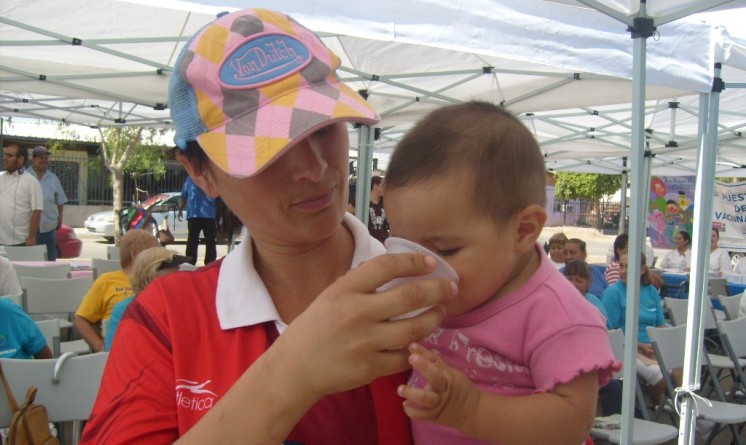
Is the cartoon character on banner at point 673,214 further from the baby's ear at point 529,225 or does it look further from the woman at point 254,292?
the woman at point 254,292

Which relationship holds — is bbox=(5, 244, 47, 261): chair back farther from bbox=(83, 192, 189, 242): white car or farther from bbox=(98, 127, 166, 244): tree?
bbox=(98, 127, 166, 244): tree

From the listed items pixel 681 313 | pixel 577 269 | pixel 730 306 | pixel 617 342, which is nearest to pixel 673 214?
pixel 730 306

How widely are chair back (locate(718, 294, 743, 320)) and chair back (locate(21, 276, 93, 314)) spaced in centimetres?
700

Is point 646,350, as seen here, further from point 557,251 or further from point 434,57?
point 434,57

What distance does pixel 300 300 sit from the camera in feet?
4.37

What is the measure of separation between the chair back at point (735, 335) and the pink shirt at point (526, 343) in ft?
17.4

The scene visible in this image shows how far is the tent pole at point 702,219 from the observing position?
14.5ft

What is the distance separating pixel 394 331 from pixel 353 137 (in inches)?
359

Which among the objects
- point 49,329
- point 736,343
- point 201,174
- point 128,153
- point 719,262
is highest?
point 128,153

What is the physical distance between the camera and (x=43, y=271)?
22.3 feet

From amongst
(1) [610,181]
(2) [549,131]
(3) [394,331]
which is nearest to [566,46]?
(3) [394,331]

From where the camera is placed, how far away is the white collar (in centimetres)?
121

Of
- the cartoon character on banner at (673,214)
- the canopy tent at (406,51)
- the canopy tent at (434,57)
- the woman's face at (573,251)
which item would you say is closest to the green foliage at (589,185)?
the cartoon character on banner at (673,214)

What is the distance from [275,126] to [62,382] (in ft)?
9.55
